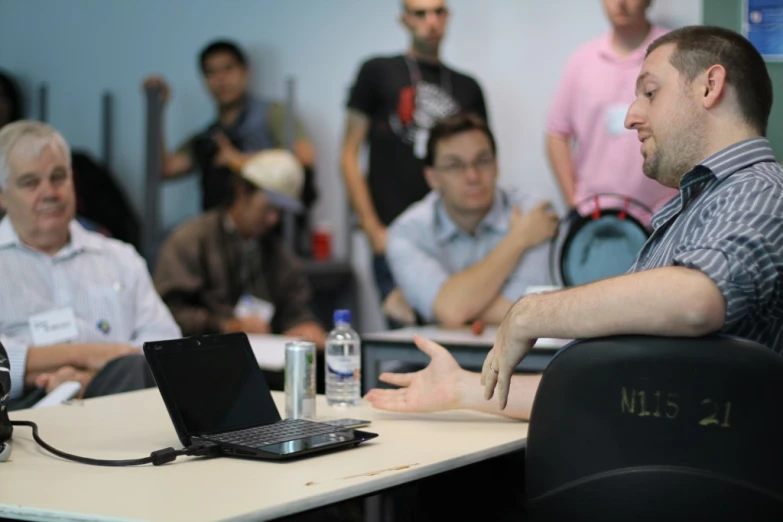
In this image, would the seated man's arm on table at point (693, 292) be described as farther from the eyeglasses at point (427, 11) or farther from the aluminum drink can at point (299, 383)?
the eyeglasses at point (427, 11)

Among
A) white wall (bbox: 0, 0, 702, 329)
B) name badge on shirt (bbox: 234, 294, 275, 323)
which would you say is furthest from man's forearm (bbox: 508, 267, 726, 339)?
white wall (bbox: 0, 0, 702, 329)

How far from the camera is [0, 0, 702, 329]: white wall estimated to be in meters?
4.70

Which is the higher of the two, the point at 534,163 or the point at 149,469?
the point at 534,163

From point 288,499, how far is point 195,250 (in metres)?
3.19

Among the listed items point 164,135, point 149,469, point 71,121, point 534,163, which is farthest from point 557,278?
point 71,121

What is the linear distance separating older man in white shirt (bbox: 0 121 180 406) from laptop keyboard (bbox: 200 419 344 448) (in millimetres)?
1024

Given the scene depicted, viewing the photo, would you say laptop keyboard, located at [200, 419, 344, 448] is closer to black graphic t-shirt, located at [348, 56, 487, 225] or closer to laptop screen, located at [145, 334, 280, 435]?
laptop screen, located at [145, 334, 280, 435]

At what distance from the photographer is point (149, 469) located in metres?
1.41

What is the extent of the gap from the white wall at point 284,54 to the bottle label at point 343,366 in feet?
9.24

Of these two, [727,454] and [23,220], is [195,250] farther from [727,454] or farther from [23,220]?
Result: [727,454]

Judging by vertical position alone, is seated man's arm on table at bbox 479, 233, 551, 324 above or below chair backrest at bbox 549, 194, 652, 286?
below

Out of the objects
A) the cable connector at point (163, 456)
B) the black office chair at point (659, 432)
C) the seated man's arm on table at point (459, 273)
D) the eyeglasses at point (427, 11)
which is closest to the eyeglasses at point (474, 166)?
the seated man's arm on table at point (459, 273)

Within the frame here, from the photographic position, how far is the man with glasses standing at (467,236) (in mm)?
3633

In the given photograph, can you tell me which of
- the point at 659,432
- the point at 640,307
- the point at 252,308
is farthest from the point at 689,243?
the point at 252,308
